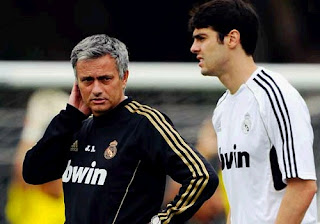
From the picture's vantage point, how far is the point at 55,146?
149 inches

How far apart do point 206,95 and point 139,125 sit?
1.67m

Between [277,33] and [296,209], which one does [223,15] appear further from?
[277,33]

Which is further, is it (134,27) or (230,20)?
(134,27)

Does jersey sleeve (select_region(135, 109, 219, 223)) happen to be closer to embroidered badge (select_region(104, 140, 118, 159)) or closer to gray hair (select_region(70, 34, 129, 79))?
embroidered badge (select_region(104, 140, 118, 159))

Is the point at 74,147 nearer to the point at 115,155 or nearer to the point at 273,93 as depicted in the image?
the point at 115,155

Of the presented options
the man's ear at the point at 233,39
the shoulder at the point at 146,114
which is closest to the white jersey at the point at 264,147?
the man's ear at the point at 233,39

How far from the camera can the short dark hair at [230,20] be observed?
375 cm

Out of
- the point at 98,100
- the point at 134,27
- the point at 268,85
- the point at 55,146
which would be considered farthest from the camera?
the point at 134,27

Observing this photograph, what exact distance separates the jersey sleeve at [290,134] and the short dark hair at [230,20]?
1.02 ft

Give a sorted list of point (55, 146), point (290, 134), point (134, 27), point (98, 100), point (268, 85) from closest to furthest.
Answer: point (290, 134)
point (268, 85)
point (98, 100)
point (55, 146)
point (134, 27)

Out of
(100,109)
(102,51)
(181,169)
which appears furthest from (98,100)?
(181,169)

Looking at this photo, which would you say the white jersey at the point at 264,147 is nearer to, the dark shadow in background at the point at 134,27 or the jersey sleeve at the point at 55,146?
the jersey sleeve at the point at 55,146

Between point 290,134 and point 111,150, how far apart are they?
0.59 meters

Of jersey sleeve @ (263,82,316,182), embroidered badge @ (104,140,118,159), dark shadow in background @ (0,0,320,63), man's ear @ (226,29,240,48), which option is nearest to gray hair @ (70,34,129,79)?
embroidered badge @ (104,140,118,159)
